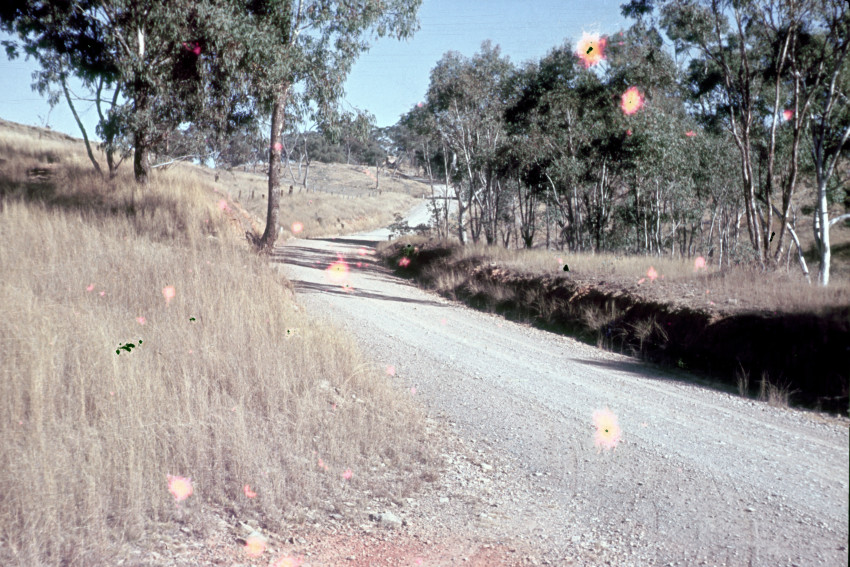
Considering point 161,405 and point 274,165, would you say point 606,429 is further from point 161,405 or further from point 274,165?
point 274,165

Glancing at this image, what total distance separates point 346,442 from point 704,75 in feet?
68.6

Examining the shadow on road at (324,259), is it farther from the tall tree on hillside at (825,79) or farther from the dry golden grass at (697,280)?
the tall tree on hillside at (825,79)

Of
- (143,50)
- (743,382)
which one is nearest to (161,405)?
(743,382)

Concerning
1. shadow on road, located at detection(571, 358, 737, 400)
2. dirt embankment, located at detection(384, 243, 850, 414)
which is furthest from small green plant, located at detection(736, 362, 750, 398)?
shadow on road, located at detection(571, 358, 737, 400)

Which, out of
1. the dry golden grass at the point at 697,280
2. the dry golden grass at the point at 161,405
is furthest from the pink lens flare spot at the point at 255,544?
the dry golden grass at the point at 697,280

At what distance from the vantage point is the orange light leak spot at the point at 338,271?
17.5m

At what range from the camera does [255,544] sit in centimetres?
355

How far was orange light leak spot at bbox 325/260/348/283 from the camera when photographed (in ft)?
57.4

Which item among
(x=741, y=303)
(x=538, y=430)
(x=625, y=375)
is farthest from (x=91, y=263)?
(x=741, y=303)

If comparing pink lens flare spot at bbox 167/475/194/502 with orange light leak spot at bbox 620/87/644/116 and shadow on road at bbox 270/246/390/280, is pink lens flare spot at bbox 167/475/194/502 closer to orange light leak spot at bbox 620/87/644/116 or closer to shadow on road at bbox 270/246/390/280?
shadow on road at bbox 270/246/390/280

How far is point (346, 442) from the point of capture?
4793mm

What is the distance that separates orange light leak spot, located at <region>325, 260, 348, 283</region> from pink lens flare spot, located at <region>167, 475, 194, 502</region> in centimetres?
1291

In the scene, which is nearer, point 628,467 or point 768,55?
point 628,467

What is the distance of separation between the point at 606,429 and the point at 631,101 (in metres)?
20.2
